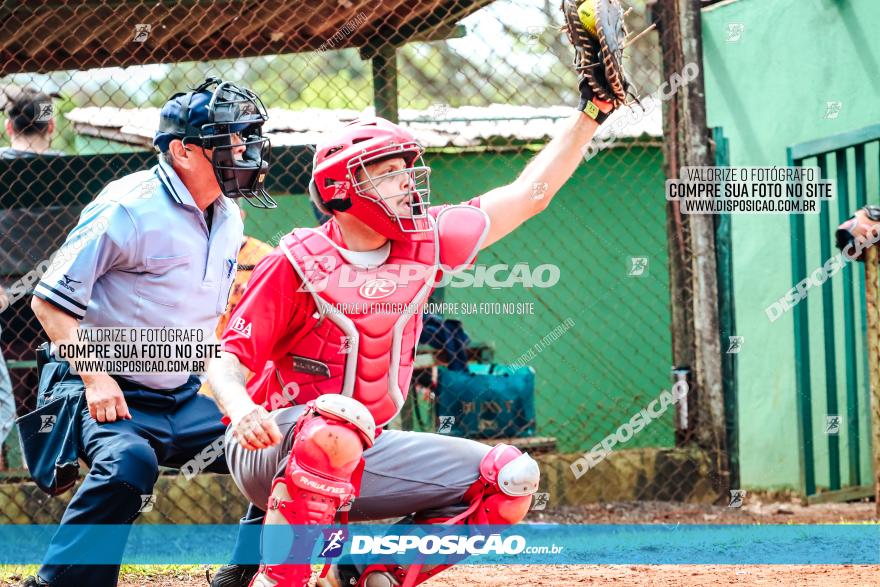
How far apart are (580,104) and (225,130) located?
3.93 feet

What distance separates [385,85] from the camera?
20.5 feet

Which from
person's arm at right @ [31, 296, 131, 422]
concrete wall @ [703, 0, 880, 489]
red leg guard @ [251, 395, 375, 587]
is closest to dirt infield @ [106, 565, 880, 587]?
person's arm at right @ [31, 296, 131, 422]

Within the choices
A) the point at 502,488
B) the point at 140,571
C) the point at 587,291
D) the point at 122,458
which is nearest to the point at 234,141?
the point at 122,458

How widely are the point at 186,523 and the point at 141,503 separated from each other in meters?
2.64

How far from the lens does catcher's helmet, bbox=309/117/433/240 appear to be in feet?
10.7

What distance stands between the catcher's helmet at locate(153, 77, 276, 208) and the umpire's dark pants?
2.52ft

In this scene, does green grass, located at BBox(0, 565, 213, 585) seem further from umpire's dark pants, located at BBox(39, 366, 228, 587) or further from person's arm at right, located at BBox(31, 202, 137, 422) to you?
person's arm at right, located at BBox(31, 202, 137, 422)

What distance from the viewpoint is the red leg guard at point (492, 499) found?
3242mm

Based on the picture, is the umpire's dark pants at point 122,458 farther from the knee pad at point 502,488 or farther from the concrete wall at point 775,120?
the concrete wall at point 775,120

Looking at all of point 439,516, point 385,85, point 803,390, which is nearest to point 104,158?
point 385,85

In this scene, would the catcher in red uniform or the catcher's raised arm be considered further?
the catcher's raised arm

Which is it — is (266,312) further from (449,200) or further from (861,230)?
(449,200)

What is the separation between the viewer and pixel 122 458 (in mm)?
3332

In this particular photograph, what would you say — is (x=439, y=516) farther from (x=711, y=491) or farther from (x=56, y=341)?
(x=711, y=491)
